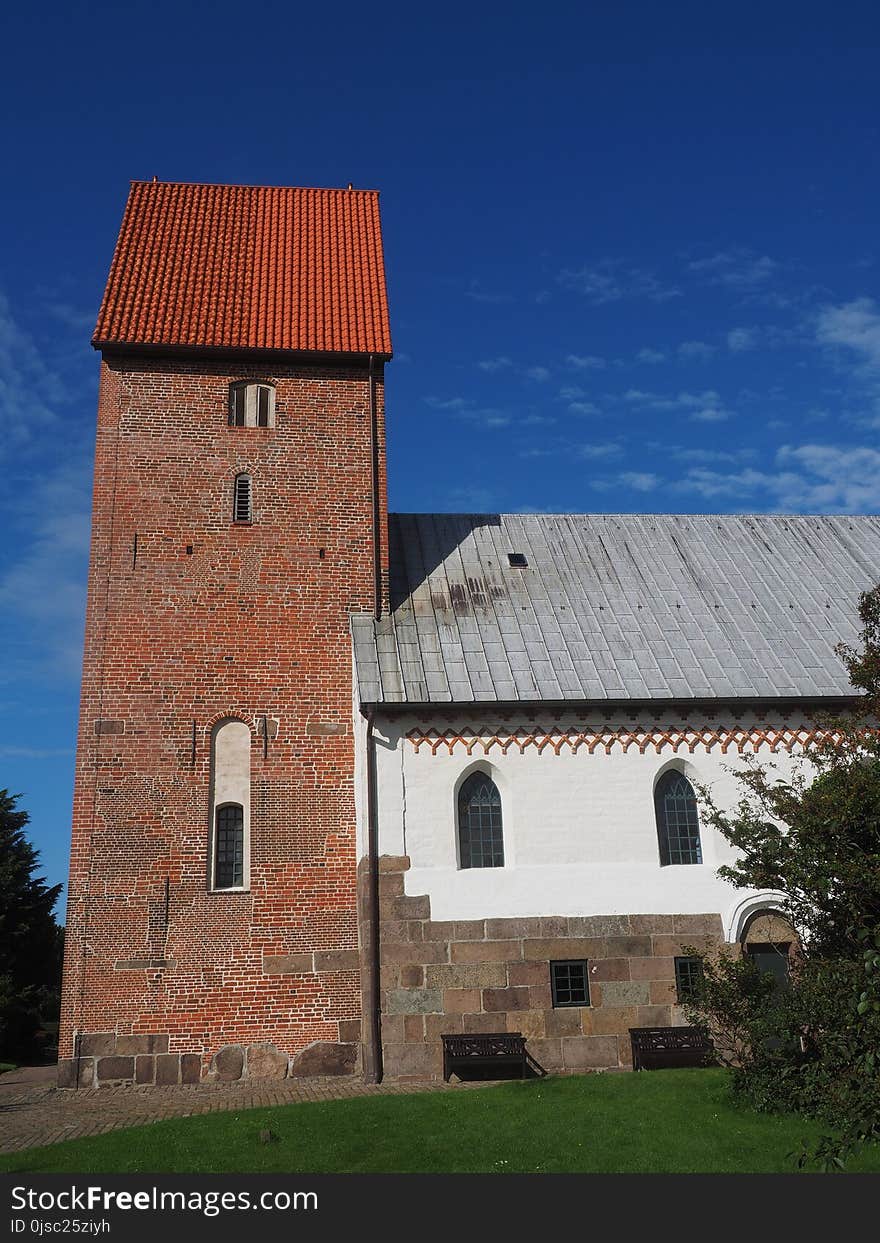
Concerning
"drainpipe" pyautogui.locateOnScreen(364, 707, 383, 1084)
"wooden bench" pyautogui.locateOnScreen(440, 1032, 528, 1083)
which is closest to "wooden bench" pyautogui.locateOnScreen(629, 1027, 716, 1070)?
"wooden bench" pyautogui.locateOnScreen(440, 1032, 528, 1083)

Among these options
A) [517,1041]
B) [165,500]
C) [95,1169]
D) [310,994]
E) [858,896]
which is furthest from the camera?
[165,500]

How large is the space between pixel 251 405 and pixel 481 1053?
12.7m

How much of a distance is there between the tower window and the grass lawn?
40.9ft

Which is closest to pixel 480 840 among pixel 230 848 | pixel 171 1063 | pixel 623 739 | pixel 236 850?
pixel 623 739

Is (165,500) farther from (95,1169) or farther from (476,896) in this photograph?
(95,1169)

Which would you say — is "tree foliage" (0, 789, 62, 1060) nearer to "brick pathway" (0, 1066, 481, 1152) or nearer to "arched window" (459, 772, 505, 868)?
"brick pathway" (0, 1066, 481, 1152)

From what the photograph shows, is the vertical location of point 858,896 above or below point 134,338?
below

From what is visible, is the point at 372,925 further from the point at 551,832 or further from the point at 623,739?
the point at 623,739

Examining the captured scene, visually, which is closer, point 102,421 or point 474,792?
point 474,792

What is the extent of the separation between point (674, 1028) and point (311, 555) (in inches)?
413

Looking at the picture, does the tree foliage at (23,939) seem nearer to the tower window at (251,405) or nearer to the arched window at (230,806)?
the arched window at (230,806)

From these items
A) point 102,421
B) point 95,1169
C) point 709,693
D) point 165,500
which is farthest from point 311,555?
point 95,1169

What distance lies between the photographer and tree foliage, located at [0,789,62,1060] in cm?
2770

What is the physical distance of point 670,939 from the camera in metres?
17.6
